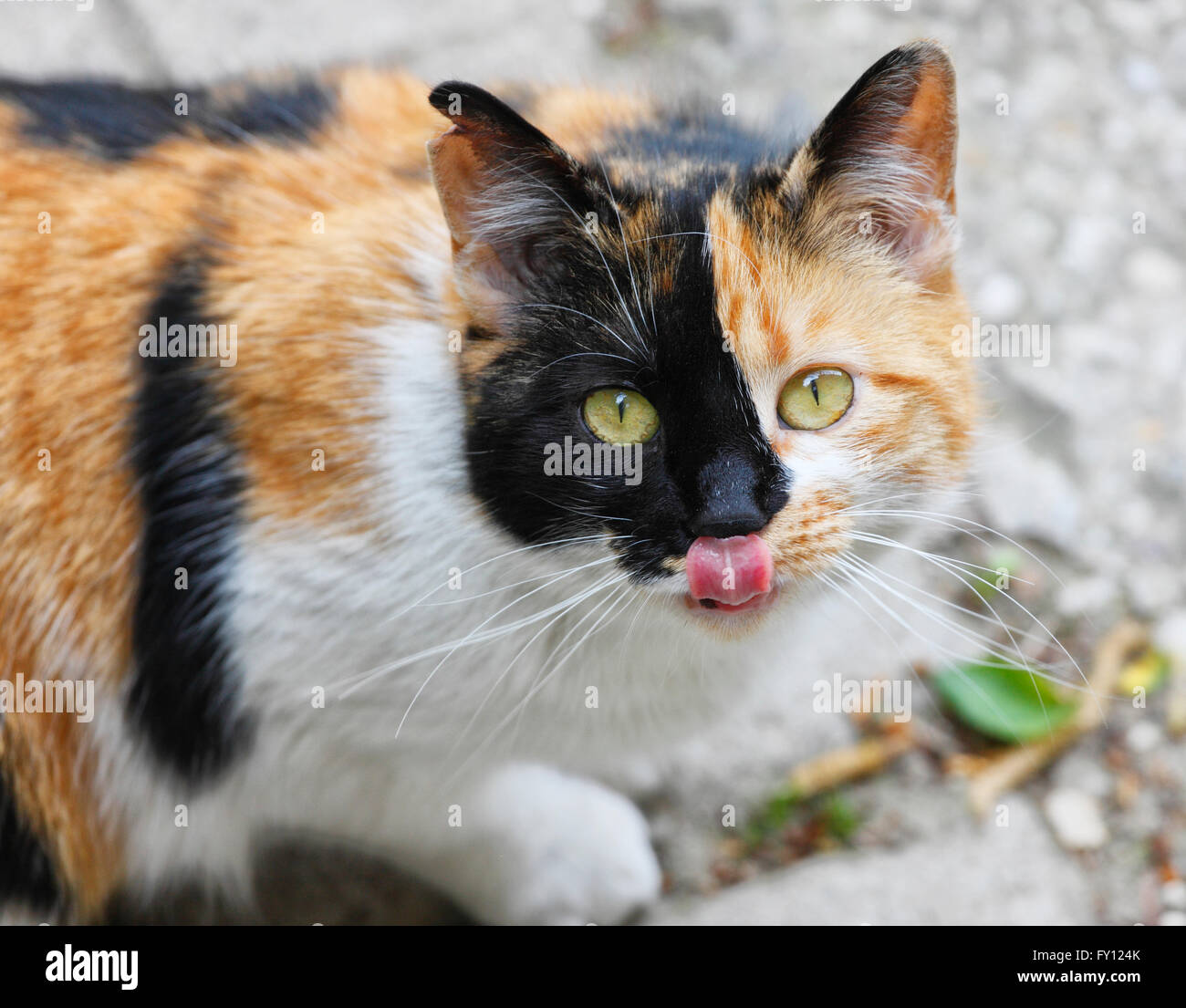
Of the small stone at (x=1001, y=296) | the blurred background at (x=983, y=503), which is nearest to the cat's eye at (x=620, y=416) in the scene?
the blurred background at (x=983, y=503)

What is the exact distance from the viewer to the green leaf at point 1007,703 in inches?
110

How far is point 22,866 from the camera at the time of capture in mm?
2053

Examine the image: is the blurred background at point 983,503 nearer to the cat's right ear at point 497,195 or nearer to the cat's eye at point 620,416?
the cat's eye at point 620,416

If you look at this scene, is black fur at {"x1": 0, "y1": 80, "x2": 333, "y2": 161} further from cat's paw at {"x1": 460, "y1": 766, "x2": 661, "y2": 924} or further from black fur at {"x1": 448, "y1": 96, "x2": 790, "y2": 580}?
cat's paw at {"x1": 460, "y1": 766, "x2": 661, "y2": 924}

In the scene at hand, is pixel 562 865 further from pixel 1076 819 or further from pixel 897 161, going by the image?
pixel 897 161

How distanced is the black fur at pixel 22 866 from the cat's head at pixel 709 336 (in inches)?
40.3

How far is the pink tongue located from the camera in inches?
61.7

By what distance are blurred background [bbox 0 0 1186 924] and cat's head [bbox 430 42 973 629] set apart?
398mm

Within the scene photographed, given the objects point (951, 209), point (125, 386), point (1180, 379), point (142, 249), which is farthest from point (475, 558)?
point (1180, 379)

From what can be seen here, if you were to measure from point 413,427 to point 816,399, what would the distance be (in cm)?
62

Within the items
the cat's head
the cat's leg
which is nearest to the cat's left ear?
the cat's head

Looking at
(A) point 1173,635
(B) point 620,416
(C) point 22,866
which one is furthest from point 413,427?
(A) point 1173,635
